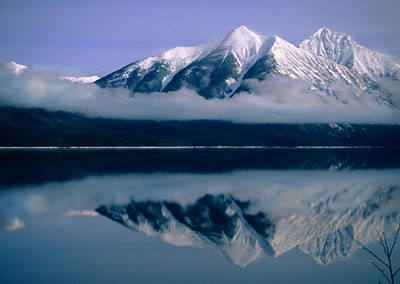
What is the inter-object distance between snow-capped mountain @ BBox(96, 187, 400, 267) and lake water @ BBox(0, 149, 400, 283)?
0.25 ft

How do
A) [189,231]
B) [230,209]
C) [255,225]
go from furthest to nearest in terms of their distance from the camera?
1. [230,209]
2. [255,225]
3. [189,231]

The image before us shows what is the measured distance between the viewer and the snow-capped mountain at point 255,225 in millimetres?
28703

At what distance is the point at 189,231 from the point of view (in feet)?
107

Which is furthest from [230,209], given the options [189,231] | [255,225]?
[189,231]

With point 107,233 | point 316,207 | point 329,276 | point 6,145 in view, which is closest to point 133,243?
point 107,233

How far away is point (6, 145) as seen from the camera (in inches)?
7721

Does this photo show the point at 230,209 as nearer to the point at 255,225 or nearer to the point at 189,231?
the point at 255,225

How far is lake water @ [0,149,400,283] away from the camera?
23.6 meters

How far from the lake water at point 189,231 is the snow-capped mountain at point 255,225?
0.25ft

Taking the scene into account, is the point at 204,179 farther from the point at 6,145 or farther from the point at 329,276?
the point at 6,145

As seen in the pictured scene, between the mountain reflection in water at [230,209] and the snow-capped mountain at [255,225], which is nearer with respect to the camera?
the snow-capped mountain at [255,225]

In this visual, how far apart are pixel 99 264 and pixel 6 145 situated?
185284 mm

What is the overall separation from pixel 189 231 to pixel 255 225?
5543 millimetres

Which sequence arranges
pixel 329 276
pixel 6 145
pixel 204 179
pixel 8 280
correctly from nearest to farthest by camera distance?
pixel 8 280 < pixel 329 276 < pixel 204 179 < pixel 6 145
